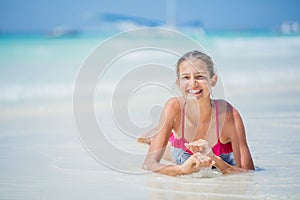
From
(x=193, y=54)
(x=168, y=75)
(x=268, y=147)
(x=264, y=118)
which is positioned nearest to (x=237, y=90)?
(x=168, y=75)

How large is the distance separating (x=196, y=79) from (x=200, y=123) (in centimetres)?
28

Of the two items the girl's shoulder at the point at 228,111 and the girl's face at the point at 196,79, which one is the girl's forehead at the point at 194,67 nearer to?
the girl's face at the point at 196,79

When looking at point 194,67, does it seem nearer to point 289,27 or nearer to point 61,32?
point 61,32

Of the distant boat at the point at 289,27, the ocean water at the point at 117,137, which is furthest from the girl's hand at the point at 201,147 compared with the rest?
the distant boat at the point at 289,27

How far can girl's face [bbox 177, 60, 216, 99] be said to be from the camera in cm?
371

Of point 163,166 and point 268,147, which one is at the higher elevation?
point 268,147

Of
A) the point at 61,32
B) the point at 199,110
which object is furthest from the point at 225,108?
the point at 61,32

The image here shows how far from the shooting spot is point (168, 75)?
27.4 ft

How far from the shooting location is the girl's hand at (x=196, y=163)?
340 centimetres

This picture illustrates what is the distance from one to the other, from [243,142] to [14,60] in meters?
10.6

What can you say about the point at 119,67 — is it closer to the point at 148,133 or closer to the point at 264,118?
the point at 264,118

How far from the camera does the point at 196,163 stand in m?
3.43

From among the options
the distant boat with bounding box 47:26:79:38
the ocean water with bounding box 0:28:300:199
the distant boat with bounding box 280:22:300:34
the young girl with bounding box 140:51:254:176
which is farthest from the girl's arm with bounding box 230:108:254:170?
the distant boat with bounding box 280:22:300:34

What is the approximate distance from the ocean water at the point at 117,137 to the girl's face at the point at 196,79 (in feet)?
1.47
